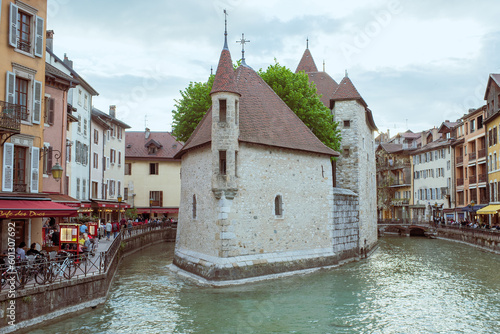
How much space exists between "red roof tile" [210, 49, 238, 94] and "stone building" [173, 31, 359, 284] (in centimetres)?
5

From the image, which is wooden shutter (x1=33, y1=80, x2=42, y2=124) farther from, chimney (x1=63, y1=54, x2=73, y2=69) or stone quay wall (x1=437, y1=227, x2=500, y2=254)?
stone quay wall (x1=437, y1=227, x2=500, y2=254)

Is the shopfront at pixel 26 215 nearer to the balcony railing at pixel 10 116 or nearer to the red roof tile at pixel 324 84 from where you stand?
the balcony railing at pixel 10 116

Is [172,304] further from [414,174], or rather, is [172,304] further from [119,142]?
[414,174]

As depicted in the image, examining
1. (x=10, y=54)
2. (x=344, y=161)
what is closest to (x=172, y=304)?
(x=10, y=54)

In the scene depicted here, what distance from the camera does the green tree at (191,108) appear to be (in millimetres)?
30547

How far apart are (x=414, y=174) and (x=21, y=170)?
56.5m

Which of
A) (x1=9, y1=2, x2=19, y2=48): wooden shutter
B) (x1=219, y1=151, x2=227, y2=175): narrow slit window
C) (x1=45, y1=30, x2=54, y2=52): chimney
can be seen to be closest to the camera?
(x1=9, y1=2, x2=19, y2=48): wooden shutter

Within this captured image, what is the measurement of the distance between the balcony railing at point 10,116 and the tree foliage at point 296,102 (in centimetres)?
1456

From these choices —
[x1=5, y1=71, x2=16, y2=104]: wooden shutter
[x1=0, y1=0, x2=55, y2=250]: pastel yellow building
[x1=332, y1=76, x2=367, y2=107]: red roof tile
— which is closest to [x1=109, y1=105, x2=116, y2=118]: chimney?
[x1=332, y1=76, x2=367, y2=107]: red roof tile

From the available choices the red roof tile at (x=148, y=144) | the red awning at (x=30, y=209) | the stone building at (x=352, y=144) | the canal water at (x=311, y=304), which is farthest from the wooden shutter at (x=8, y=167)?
the red roof tile at (x=148, y=144)

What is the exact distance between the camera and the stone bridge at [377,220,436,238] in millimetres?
51500

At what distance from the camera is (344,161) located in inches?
1258

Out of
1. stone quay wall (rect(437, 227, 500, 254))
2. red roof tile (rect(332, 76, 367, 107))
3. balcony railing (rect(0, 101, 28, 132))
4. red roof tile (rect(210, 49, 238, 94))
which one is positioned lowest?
stone quay wall (rect(437, 227, 500, 254))

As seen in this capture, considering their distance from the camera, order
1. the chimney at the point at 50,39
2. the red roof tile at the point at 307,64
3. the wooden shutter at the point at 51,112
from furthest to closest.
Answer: the red roof tile at the point at 307,64 → the chimney at the point at 50,39 → the wooden shutter at the point at 51,112
